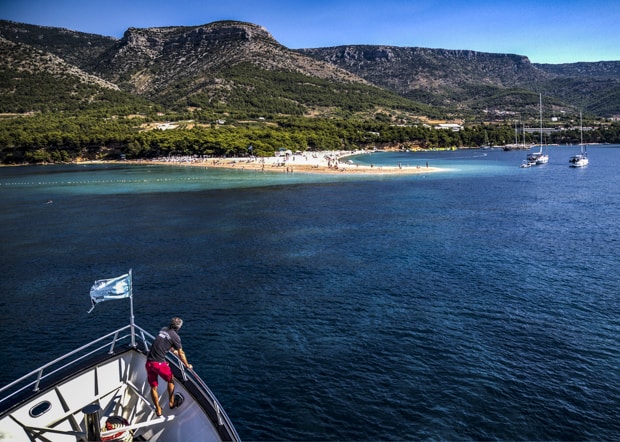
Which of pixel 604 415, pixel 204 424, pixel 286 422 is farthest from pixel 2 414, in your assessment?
pixel 604 415

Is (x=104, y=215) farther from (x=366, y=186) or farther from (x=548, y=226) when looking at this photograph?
(x=548, y=226)

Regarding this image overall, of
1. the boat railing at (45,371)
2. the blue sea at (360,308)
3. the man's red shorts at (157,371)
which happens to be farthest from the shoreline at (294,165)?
A: the man's red shorts at (157,371)

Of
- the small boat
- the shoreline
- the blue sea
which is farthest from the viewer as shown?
the shoreline

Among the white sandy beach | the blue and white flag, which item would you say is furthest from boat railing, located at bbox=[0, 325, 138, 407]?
the white sandy beach

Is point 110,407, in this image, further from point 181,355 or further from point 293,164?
point 293,164

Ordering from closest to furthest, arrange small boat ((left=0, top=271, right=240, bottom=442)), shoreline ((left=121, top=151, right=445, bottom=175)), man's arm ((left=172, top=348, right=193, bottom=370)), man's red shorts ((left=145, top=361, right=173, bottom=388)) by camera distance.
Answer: small boat ((left=0, top=271, right=240, bottom=442)), man's red shorts ((left=145, top=361, right=173, bottom=388)), man's arm ((left=172, top=348, right=193, bottom=370)), shoreline ((left=121, top=151, right=445, bottom=175))

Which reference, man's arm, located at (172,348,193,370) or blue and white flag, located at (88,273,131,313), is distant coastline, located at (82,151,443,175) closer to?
blue and white flag, located at (88,273,131,313)

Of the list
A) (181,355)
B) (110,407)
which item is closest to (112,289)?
(110,407)

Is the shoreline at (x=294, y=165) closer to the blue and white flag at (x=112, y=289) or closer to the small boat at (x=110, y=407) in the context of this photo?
the blue and white flag at (x=112, y=289)
